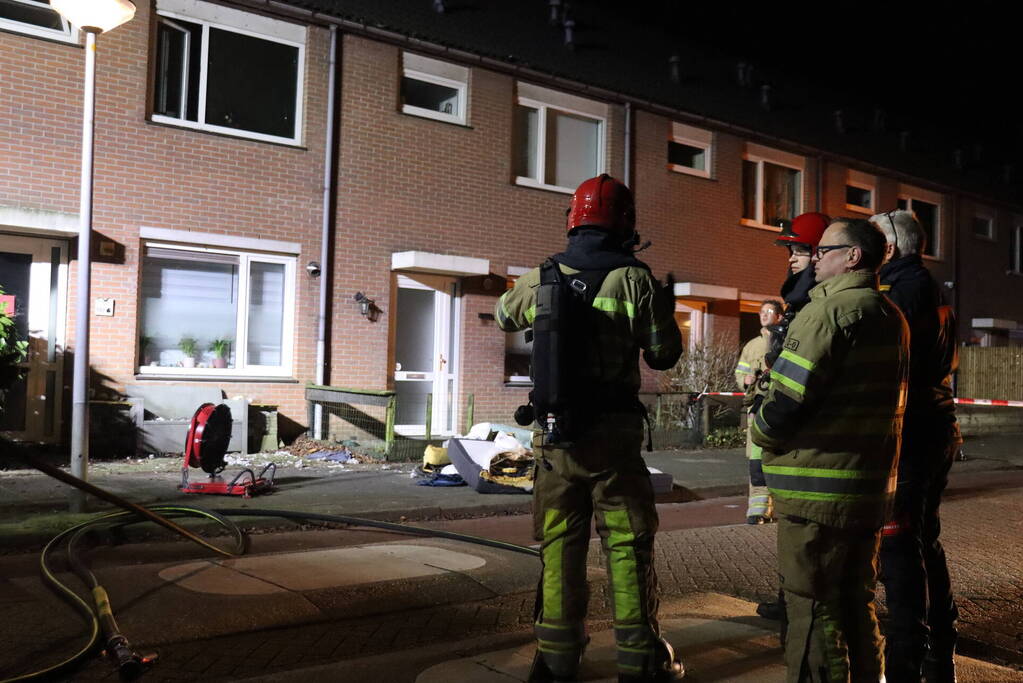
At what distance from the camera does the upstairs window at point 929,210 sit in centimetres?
2059

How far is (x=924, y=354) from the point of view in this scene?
354 cm

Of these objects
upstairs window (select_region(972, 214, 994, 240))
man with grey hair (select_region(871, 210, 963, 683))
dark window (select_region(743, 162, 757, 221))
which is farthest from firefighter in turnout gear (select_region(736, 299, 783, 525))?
upstairs window (select_region(972, 214, 994, 240))

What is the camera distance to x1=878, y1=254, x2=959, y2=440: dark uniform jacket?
3.52 meters

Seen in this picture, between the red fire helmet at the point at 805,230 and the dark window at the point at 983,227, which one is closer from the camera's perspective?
the red fire helmet at the point at 805,230

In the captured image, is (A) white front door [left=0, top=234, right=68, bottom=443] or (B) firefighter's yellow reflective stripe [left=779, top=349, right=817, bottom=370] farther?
(A) white front door [left=0, top=234, right=68, bottom=443]

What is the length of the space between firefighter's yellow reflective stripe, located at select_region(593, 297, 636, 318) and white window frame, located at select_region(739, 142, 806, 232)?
560 inches

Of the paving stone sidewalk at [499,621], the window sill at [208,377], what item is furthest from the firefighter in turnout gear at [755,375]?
the window sill at [208,377]

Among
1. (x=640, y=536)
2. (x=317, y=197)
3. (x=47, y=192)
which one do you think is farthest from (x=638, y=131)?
(x=640, y=536)

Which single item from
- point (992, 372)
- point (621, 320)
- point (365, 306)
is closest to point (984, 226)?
point (992, 372)

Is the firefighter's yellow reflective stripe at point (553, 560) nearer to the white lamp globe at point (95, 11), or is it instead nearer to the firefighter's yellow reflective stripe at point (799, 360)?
the firefighter's yellow reflective stripe at point (799, 360)

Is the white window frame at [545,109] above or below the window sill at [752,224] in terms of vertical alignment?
above

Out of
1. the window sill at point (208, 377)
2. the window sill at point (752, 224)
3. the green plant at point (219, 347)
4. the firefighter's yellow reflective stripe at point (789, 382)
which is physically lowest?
the window sill at point (208, 377)

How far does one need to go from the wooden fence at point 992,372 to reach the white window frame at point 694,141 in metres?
8.16

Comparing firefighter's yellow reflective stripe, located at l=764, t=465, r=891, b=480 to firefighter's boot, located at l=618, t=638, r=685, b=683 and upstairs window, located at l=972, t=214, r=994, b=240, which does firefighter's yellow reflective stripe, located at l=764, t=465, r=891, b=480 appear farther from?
upstairs window, located at l=972, t=214, r=994, b=240
